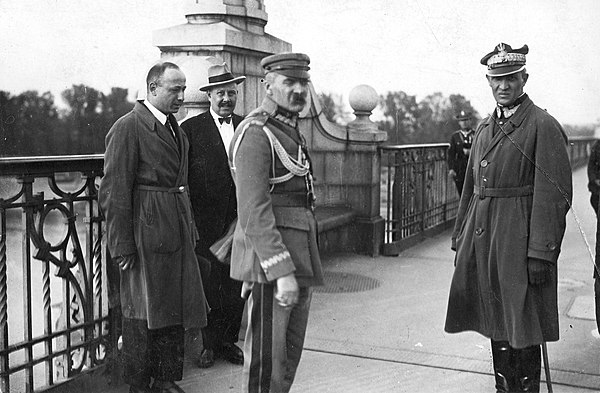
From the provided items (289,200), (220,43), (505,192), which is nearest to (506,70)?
(505,192)

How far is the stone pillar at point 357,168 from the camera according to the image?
7.13 m

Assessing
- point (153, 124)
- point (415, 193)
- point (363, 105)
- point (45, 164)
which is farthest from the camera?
point (415, 193)

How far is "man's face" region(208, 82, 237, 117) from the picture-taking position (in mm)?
3809

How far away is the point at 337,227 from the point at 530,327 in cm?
385

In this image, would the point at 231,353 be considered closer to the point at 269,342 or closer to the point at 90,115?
the point at 269,342

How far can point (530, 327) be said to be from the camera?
11.0 ft

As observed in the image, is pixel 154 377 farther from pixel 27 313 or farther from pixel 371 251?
pixel 371 251

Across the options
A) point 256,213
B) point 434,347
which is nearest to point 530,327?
point 434,347

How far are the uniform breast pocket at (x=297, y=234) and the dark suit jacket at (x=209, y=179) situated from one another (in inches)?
47.7

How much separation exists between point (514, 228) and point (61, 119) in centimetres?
614

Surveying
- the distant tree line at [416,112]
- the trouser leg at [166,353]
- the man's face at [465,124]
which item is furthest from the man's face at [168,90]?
the man's face at [465,124]

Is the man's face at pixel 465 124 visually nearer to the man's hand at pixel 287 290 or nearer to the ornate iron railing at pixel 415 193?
the ornate iron railing at pixel 415 193

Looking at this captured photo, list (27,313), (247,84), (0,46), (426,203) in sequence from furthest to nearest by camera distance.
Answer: (426,203)
(247,84)
(0,46)
(27,313)

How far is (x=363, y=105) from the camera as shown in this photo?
23.6 ft
